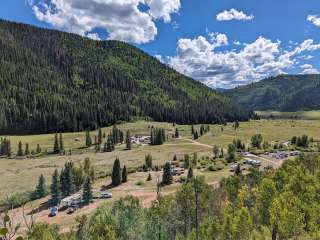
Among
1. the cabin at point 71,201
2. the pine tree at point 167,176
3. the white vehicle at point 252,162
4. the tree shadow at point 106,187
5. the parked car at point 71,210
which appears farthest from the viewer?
the white vehicle at point 252,162

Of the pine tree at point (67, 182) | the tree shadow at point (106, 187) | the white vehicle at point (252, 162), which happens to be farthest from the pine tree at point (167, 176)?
the white vehicle at point (252, 162)

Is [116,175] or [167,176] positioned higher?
[116,175]

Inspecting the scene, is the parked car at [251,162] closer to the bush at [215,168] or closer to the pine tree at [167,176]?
the bush at [215,168]

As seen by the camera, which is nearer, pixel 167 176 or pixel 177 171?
pixel 167 176

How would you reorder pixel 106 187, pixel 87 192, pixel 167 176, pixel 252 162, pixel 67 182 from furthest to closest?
pixel 252 162
pixel 106 187
pixel 167 176
pixel 67 182
pixel 87 192

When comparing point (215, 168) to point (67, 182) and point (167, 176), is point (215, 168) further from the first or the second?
point (67, 182)

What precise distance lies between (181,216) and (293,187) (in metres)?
24.9

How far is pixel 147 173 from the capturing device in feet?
599

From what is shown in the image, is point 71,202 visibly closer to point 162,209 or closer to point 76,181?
point 76,181

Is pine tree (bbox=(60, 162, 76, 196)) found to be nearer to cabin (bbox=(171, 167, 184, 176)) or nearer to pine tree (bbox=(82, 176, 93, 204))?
pine tree (bbox=(82, 176, 93, 204))

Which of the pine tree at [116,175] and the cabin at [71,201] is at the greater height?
the pine tree at [116,175]

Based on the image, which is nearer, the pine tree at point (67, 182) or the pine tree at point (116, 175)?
the pine tree at point (67, 182)

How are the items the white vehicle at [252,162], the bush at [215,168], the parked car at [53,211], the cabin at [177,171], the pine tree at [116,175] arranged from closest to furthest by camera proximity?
the parked car at [53,211], the pine tree at [116,175], the cabin at [177,171], the bush at [215,168], the white vehicle at [252,162]

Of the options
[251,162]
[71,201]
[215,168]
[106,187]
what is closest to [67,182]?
[71,201]
